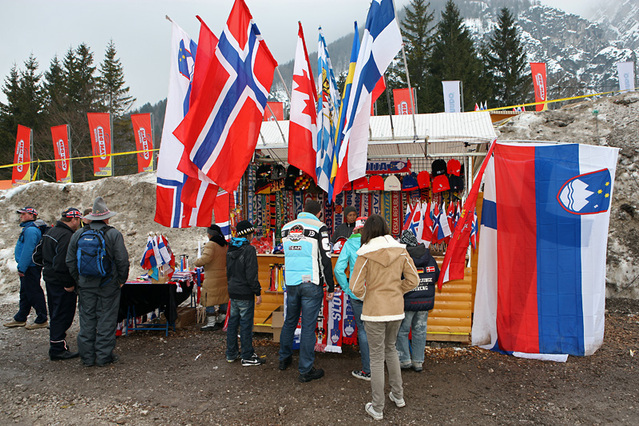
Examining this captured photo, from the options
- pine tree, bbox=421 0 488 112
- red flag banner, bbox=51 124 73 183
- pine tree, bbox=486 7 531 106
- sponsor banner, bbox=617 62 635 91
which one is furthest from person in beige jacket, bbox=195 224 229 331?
pine tree, bbox=486 7 531 106

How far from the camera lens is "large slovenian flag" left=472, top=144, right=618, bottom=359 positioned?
532cm

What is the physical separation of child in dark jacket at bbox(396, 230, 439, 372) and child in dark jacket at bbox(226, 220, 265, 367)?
1.89 metres

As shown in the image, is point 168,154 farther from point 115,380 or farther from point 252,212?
point 115,380

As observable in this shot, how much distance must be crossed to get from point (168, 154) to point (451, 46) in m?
29.3

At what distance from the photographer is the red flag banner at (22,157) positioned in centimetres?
1881

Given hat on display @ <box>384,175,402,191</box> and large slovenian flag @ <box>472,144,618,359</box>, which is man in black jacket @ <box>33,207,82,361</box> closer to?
hat on display @ <box>384,175,402,191</box>

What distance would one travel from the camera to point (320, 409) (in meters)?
4.02

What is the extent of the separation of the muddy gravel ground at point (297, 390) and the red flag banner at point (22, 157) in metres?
16.2

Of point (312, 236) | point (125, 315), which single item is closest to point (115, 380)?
point (125, 315)

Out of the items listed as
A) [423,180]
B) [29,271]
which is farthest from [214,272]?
[423,180]

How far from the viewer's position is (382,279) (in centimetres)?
376

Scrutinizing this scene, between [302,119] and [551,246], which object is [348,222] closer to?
[302,119]

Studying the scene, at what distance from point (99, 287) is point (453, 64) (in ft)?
94.9

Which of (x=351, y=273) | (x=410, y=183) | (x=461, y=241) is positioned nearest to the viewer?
(x=351, y=273)
